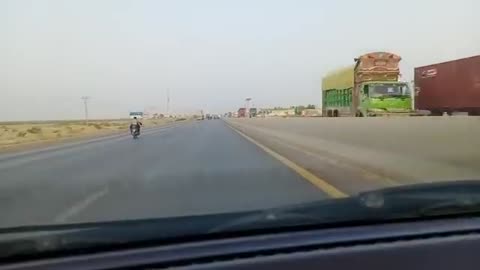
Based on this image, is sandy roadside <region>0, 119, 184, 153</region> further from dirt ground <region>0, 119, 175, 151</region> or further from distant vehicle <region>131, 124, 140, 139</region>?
distant vehicle <region>131, 124, 140, 139</region>

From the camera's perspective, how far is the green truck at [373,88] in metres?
35.9

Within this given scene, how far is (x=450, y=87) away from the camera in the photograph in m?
35.8

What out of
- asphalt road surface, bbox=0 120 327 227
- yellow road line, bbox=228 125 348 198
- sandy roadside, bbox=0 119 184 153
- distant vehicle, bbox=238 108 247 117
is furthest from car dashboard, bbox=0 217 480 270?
distant vehicle, bbox=238 108 247 117

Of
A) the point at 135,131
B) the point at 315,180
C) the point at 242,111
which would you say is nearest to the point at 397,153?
the point at 315,180

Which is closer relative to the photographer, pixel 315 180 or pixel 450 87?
pixel 315 180

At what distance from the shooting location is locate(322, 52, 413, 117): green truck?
35938mm

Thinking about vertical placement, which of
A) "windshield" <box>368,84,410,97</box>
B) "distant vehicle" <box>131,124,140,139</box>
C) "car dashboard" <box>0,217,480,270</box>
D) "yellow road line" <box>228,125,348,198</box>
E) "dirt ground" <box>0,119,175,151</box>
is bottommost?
"dirt ground" <box>0,119,175,151</box>

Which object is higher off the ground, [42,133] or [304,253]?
[304,253]

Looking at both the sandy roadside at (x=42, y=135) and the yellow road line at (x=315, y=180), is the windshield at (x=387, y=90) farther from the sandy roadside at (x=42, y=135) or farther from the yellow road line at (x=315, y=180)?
the sandy roadside at (x=42, y=135)

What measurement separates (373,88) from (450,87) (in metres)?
3.71

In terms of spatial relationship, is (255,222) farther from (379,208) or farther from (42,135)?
(42,135)

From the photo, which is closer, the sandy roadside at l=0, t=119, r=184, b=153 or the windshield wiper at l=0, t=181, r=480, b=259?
the windshield wiper at l=0, t=181, r=480, b=259

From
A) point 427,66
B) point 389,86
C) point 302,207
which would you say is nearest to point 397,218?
point 302,207

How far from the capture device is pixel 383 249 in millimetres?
3627
